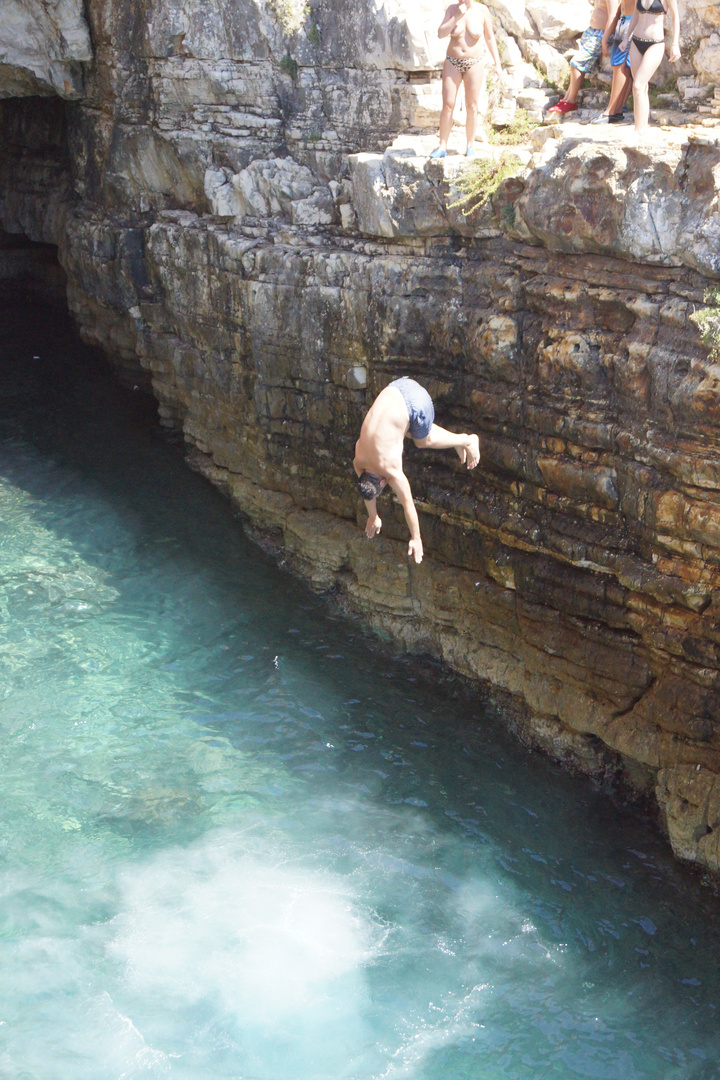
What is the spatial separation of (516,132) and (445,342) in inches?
87.1

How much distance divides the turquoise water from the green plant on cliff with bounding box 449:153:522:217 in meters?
4.46

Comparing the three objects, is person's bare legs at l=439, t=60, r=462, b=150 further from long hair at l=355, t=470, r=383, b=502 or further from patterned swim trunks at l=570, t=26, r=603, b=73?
long hair at l=355, t=470, r=383, b=502

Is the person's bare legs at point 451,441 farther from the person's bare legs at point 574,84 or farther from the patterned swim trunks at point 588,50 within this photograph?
the patterned swim trunks at point 588,50

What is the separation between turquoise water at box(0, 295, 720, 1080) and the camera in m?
6.80

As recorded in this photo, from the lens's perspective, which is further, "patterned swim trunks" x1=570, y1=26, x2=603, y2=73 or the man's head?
"patterned swim trunks" x1=570, y1=26, x2=603, y2=73

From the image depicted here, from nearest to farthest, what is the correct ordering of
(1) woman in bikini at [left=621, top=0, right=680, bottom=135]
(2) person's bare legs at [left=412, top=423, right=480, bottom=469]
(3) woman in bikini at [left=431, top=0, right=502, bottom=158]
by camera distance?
(1) woman in bikini at [left=621, top=0, right=680, bottom=135]
(2) person's bare legs at [left=412, top=423, right=480, bottom=469]
(3) woman in bikini at [left=431, top=0, right=502, bottom=158]

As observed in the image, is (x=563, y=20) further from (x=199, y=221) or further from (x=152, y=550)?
(x=152, y=550)

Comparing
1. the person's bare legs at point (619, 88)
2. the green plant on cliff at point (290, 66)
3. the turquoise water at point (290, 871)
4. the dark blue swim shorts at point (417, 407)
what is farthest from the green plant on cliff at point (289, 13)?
the turquoise water at point (290, 871)

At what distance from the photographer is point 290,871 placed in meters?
7.86

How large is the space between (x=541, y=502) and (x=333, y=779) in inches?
118

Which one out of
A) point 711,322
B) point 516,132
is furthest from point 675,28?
point 711,322

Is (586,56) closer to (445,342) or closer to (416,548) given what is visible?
(445,342)

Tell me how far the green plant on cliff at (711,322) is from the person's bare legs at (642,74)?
6.26 feet

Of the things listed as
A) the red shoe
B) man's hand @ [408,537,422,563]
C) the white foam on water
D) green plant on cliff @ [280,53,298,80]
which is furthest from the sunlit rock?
the white foam on water
